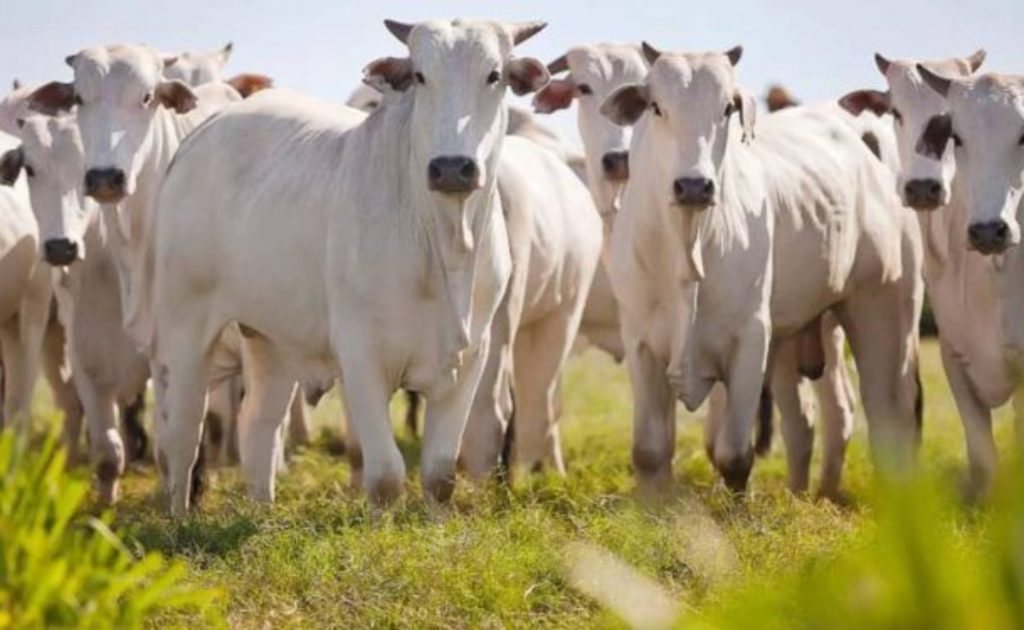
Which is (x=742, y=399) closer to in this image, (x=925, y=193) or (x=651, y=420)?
(x=651, y=420)

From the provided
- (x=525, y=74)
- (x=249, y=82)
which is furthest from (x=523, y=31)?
(x=249, y=82)

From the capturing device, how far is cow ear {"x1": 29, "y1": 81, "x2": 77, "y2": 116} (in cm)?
1012

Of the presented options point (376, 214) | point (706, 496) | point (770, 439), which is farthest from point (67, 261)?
point (770, 439)

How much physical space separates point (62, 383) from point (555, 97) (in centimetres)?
357

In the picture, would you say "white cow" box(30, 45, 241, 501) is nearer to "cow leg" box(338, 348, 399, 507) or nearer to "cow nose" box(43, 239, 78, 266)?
"cow nose" box(43, 239, 78, 266)

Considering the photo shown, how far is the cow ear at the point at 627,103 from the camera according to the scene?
9188 mm

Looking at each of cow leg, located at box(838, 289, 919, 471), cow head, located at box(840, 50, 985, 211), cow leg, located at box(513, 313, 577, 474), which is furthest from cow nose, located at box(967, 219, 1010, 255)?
cow leg, located at box(513, 313, 577, 474)

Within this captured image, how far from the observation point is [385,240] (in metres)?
8.13

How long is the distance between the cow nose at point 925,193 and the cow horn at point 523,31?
6.15 ft

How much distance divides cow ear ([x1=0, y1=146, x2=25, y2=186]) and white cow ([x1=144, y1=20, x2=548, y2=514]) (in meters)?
1.78

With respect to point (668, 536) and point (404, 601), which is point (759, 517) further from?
point (404, 601)

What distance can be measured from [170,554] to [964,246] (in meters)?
3.91

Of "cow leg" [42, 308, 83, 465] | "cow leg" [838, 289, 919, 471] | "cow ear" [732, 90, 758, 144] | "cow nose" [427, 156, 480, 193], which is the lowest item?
"cow leg" [42, 308, 83, 465]

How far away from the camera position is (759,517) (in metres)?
8.32
